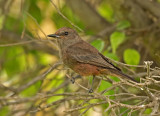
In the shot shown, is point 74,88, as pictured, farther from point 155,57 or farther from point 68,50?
point 155,57

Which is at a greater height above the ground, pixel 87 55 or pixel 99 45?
pixel 99 45

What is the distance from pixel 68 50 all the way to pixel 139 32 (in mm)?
1584

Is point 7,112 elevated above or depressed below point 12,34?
below

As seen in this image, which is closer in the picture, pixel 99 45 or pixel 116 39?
pixel 99 45

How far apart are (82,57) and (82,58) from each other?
2 cm

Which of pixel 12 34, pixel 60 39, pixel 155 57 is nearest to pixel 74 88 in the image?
pixel 60 39

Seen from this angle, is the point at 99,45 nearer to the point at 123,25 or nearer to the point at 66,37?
the point at 66,37

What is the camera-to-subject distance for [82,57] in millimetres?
5117

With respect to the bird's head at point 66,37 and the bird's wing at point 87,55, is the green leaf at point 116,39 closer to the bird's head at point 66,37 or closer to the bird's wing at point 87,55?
the bird's wing at point 87,55

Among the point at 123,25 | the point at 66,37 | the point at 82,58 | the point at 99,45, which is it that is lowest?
the point at 82,58

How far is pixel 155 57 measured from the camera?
4.16 m

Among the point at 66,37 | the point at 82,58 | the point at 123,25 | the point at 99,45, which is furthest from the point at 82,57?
the point at 123,25

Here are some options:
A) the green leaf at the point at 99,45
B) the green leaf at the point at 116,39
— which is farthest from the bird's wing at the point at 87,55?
the green leaf at the point at 116,39

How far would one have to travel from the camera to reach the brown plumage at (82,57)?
4859mm
